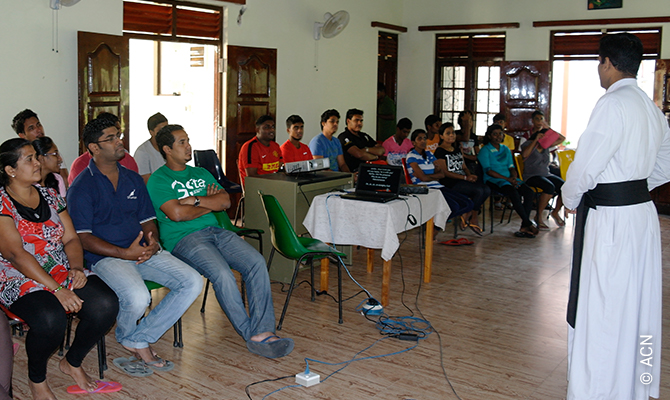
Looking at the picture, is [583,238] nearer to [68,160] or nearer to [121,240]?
[121,240]

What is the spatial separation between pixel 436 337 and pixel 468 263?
193 centimetres

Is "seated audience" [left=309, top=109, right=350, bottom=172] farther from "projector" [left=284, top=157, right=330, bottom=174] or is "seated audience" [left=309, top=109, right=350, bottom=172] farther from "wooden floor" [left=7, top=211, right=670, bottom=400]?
"wooden floor" [left=7, top=211, right=670, bottom=400]

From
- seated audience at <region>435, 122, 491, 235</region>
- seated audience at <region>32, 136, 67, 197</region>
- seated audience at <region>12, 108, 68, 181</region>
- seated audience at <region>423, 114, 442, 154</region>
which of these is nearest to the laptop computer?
seated audience at <region>32, 136, 67, 197</region>

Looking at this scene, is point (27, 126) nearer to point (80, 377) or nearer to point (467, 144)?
point (80, 377)

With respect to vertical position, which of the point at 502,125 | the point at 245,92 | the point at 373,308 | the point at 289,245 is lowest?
the point at 373,308

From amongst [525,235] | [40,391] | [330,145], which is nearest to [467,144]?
[525,235]

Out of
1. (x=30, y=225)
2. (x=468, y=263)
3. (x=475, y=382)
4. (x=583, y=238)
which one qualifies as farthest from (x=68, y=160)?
(x=583, y=238)

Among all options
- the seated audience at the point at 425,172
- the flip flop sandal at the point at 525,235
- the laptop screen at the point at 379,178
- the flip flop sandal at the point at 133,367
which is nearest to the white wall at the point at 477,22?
the flip flop sandal at the point at 525,235

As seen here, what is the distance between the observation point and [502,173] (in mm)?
7168

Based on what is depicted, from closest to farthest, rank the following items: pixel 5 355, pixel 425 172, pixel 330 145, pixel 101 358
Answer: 1. pixel 5 355
2. pixel 101 358
3. pixel 425 172
4. pixel 330 145

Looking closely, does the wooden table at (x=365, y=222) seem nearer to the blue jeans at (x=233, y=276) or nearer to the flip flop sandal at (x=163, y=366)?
the blue jeans at (x=233, y=276)

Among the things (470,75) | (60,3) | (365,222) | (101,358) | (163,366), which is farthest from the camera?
(470,75)

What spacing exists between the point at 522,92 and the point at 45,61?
6.44 metres

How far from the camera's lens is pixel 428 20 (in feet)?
32.7
